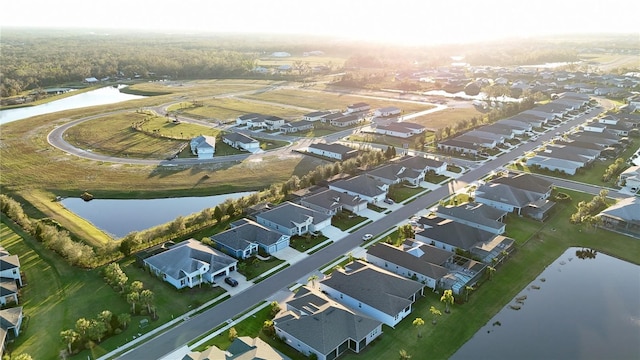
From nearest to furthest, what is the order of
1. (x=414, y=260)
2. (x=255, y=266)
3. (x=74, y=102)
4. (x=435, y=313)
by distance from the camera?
(x=435, y=313) → (x=414, y=260) → (x=255, y=266) → (x=74, y=102)

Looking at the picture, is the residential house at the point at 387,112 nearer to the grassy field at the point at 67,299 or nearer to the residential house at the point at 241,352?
the grassy field at the point at 67,299

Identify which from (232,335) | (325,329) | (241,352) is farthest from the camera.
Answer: (232,335)

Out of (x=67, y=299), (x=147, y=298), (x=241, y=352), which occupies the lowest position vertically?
(x=67, y=299)

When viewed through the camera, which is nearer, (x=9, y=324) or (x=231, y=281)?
(x=9, y=324)

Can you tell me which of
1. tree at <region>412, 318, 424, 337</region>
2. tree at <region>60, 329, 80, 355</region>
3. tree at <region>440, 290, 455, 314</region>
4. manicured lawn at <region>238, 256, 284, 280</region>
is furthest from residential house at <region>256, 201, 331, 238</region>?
tree at <region>60, 329, 80, 355</region>

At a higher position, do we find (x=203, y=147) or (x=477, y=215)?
(x=477, y=215)

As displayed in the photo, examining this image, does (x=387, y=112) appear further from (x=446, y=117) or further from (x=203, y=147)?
(x=203, y=147)

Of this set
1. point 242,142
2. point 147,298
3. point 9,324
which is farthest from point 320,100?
point 9,324
